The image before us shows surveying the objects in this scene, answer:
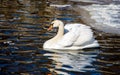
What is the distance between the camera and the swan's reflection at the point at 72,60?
469 inches

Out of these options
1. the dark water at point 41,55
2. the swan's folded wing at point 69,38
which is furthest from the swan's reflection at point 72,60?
the swan's folded wing at point 69,38

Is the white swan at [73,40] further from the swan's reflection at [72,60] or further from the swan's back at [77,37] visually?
the swan's reflection at [72,60]

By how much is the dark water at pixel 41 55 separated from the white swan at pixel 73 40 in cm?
30

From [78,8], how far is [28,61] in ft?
46.5

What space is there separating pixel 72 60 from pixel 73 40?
1.85 metres

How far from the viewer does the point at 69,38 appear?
14.7 meters

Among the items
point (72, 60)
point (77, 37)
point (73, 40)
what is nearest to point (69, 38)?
point (73, 40)

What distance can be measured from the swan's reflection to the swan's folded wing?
0.32 meters

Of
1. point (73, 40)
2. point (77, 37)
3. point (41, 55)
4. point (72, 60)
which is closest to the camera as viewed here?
point (72, 60)

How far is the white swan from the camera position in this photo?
1469cm

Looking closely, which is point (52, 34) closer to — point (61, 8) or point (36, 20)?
point (36, 20)

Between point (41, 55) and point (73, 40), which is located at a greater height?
point (73, 40)

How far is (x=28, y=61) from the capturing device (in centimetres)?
1251

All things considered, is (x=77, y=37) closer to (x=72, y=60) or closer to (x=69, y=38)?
(x=69, y=38)
